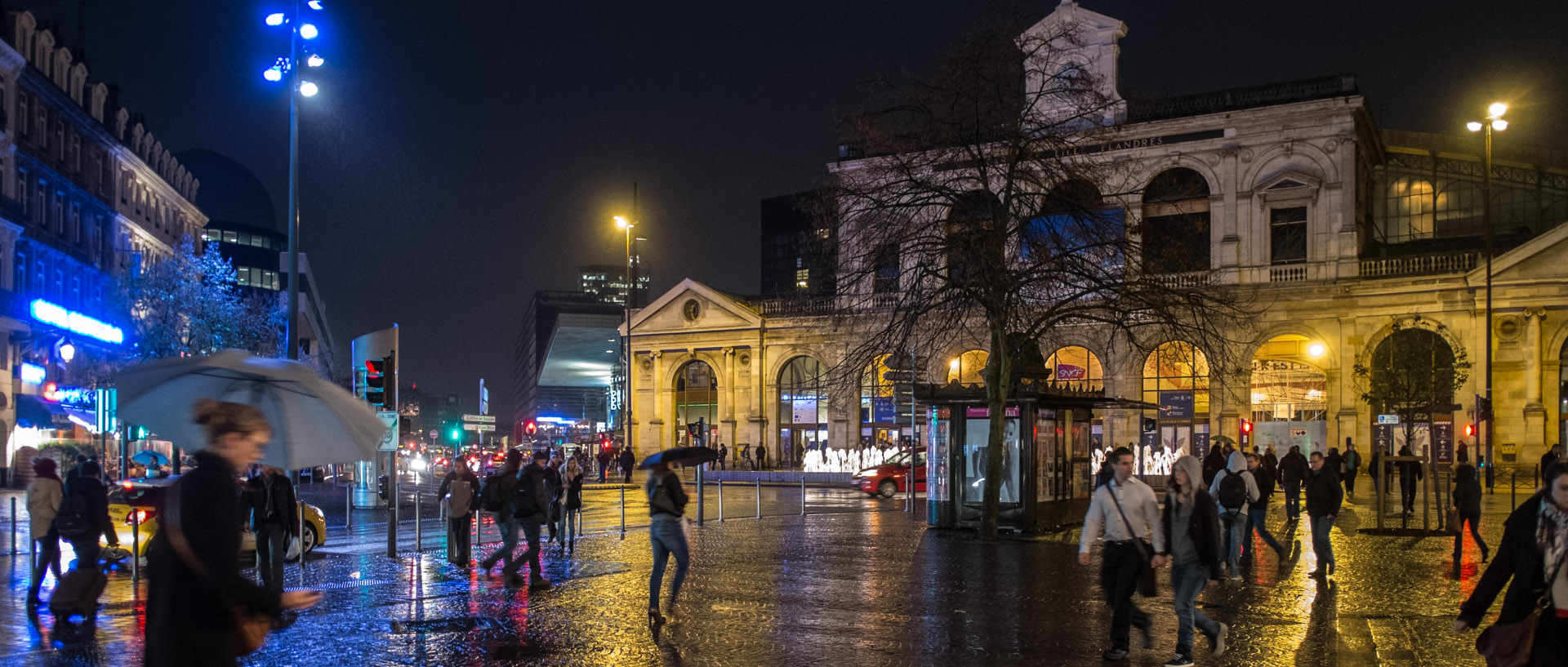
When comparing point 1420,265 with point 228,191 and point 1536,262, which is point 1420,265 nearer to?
point 1536,262

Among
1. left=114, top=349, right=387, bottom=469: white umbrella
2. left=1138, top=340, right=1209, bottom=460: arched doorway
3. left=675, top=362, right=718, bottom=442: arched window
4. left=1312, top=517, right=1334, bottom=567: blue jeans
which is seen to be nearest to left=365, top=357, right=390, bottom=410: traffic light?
left=114, top=349, right=387, bottom=469: white umbrella

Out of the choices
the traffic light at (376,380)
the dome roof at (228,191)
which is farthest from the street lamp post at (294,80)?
the dome roof at (228,191)

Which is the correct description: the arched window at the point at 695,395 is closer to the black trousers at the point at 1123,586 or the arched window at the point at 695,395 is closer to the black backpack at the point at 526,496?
the black backpack at the point at 526,496

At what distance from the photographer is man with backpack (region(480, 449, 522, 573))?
15289 mm

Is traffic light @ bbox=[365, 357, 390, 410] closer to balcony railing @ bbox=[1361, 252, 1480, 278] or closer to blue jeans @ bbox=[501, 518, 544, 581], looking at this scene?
blue jeans @ bbox=[501, 518, 544, 581]

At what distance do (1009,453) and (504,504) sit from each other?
10055mm

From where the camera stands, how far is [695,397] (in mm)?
66812

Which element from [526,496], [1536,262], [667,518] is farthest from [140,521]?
[1536,262]

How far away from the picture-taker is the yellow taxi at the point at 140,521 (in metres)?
16.4

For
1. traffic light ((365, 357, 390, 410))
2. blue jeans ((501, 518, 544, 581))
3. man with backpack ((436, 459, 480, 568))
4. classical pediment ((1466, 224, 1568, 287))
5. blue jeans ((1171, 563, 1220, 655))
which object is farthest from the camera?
classical pediment ((1466, 224, 1568, 287))

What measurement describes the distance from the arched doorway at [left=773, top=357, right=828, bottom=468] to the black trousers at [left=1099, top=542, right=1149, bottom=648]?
52.1 m

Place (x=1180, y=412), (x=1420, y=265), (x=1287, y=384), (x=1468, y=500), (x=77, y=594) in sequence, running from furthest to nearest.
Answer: (x=1180, y=412) < (x=1287, y=384) < (x=1420, y=265) < (x=1468, y=500) < (x=77, y=594)


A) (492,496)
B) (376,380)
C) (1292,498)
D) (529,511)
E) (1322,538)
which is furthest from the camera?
(1292,498)

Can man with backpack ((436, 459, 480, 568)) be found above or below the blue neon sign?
below
